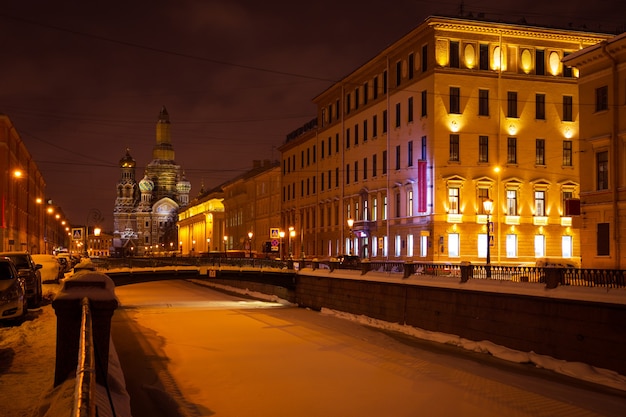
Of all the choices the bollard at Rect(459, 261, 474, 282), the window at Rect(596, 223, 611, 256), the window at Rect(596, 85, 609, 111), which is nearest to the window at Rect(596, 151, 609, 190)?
the window at Rect(596, 223, 611, 256)

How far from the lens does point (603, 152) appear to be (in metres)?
36.1

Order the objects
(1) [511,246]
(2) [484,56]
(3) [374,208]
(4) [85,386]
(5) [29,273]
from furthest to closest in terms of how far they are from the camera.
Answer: (3) [374,208], (2) [484,56], (1) [511,246], (5) [29,273], (4) [85,386]

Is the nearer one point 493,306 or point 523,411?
point 523,411

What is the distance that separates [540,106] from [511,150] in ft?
13.5

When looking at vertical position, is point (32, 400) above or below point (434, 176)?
below

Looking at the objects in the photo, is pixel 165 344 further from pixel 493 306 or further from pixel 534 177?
pixel 534 177

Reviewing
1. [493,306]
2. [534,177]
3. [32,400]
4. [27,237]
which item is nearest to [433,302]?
[493,306]

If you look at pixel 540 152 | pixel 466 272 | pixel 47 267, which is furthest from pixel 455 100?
pixel 47 267

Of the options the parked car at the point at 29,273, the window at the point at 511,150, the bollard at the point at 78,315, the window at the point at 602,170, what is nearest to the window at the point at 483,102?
the window at the point at 511,150

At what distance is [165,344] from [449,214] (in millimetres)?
28554

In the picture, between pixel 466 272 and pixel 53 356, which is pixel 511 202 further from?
pixel 53 356

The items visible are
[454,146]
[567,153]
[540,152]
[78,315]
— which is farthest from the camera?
[567,153]

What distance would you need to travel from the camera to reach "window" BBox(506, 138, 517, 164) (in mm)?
54750

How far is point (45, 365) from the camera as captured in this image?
1534 centimetres
